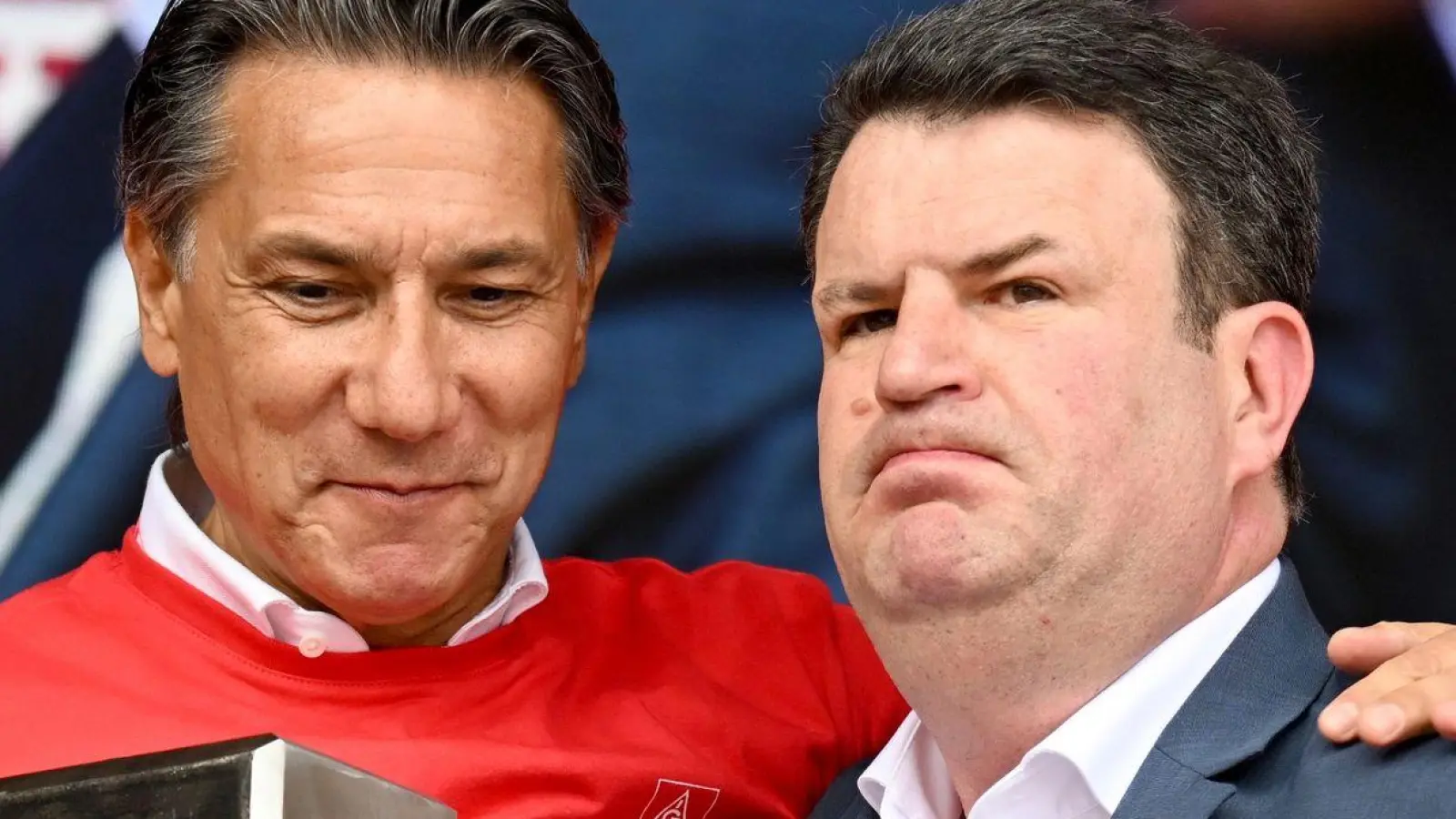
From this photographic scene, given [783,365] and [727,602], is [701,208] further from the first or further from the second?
[727,602]

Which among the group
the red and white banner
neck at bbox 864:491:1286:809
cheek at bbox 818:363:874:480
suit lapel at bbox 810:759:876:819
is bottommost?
suit lapel at bbox 810:759:876:819

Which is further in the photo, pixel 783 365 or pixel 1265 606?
pixel 783 365

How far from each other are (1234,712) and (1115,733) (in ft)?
0.40

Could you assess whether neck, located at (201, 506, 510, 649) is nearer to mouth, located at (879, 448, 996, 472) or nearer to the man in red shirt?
the man in red shirt

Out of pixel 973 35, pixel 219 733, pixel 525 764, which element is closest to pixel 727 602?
pixel 525 764

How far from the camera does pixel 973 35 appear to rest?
2154 millimetres

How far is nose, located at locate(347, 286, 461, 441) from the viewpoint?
2.23 metres

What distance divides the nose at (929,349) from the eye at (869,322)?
0.28 feet

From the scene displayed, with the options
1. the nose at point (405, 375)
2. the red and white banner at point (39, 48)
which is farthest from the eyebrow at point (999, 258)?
the red and white banner at point (39, 48)

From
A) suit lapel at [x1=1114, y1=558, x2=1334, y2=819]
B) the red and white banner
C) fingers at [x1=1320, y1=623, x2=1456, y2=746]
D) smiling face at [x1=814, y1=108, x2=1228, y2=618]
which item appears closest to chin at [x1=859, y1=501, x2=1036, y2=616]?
smiling face at [x1=814, y1=108, x2=1228, y2=618]

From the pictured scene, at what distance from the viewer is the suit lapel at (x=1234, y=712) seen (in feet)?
6.18

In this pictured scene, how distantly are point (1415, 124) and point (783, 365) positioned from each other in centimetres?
106

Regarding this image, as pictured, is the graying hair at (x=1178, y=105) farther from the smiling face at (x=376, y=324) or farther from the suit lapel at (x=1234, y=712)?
the smiling face at (x=376, y=324)

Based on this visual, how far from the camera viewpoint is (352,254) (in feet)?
7.45
